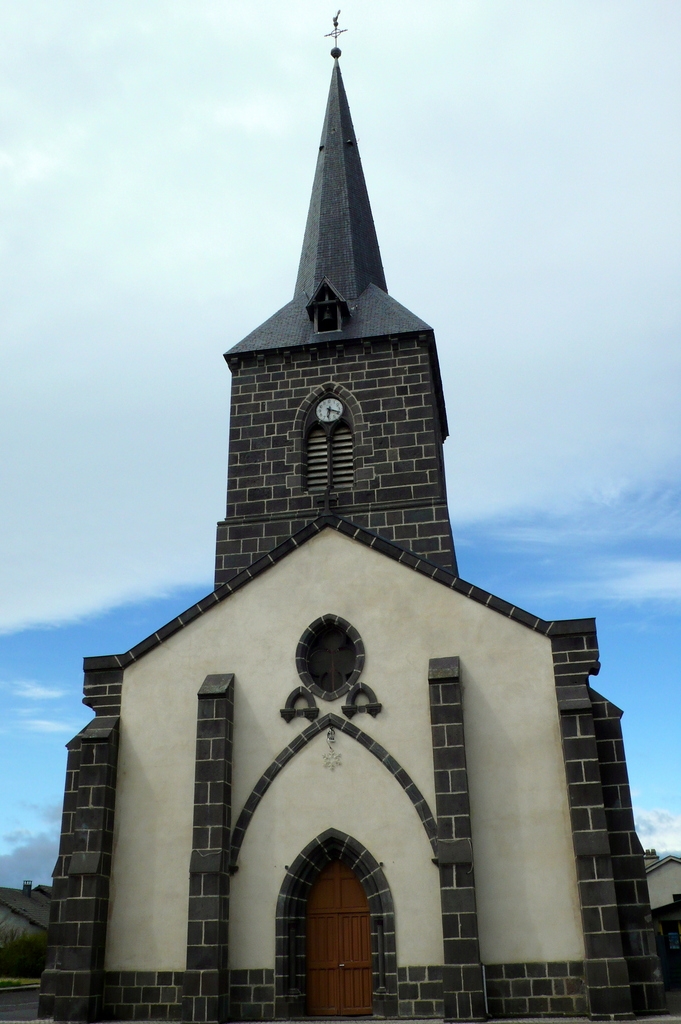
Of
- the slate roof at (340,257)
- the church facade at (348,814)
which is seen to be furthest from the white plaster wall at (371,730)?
the slate roof at (340,257)

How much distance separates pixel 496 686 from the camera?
14.6 meters

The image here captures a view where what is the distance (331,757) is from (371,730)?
0.79 meters

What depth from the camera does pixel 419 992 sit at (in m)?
13.1

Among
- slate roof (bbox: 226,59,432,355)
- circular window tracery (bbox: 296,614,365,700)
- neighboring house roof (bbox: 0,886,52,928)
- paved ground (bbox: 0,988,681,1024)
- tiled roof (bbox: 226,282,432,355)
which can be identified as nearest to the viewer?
paved ground (bbox: 0,988,681,1024)

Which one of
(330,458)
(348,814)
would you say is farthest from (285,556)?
(330,458)

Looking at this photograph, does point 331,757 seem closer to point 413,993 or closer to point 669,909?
point 413,993

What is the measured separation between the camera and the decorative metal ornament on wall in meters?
14.7

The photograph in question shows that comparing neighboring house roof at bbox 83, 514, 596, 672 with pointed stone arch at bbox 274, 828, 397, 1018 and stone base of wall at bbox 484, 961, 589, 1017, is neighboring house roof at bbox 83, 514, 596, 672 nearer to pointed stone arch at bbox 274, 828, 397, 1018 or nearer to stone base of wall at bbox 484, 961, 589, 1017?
pointed stone arch at bbox 274, 828, 397, 1018

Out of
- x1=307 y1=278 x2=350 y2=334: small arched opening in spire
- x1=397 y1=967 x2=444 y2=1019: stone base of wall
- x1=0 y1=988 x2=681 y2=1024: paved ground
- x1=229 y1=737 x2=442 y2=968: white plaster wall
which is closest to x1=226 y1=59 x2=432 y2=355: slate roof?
x1=307 y1=278 x2=350 y2=334: small arched opening in spire

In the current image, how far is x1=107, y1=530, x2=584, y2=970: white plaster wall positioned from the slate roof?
26.0ft

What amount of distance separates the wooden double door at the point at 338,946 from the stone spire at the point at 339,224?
1506 cm

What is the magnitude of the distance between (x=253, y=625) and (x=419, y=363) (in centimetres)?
876

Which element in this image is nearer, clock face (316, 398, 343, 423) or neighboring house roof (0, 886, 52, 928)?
clock face (316, 398, 343, 423)

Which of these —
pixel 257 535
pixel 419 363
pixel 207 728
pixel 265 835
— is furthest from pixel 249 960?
pixel 419 363
